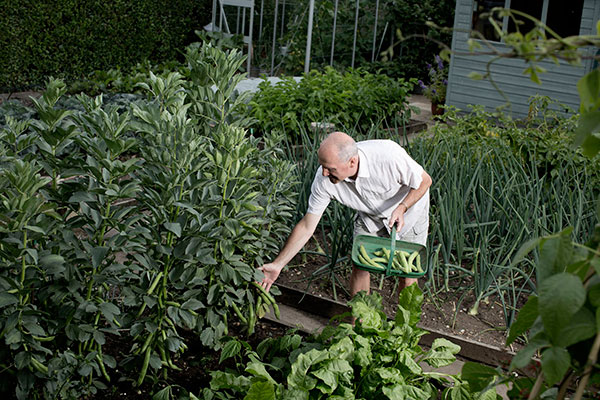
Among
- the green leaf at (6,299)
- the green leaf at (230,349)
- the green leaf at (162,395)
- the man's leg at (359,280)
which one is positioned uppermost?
the green leaf at (6,299)

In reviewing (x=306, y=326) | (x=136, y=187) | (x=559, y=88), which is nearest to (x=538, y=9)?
(x=559, y=88)

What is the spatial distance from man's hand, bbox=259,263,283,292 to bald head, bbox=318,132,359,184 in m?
0.55

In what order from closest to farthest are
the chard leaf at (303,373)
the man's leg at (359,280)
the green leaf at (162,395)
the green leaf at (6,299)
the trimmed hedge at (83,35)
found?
1. the green leaf at (6,299)
2. the chard leaf at (303,373)
3. the green leaf at (162,395)
4. the man's leg at (359,280)
5. the trimmed hedge at (83,35)

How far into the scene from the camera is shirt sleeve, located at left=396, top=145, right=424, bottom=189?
3416mm

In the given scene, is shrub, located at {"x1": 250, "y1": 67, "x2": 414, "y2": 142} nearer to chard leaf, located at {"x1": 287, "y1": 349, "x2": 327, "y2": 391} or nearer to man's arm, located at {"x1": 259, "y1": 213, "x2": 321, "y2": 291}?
man's arm, located at {"x1": 259, "y1": 213, "x2": 321, "y2": 291}

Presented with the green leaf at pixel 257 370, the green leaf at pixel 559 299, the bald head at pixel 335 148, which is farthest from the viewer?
the bald head at pixel 335 148

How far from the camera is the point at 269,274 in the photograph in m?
3.16

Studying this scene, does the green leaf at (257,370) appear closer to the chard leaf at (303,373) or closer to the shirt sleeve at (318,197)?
the chard leaf at (303,373)

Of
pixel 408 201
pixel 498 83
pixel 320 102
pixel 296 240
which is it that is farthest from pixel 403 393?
pixel 498 83

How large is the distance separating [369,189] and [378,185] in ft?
0.17

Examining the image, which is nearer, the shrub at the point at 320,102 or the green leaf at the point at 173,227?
the green leaf at the point at 173,227

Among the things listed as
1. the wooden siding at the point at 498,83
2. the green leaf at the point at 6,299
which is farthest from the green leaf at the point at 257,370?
the wooden siding at the point at 498,83

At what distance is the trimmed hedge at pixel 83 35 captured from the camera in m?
9.38

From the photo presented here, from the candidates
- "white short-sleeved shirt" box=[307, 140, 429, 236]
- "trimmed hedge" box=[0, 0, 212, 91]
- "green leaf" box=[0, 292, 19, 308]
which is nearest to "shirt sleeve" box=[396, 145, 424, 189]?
"white short-sleeved shirt" box=[307, 140, 429, 236]
